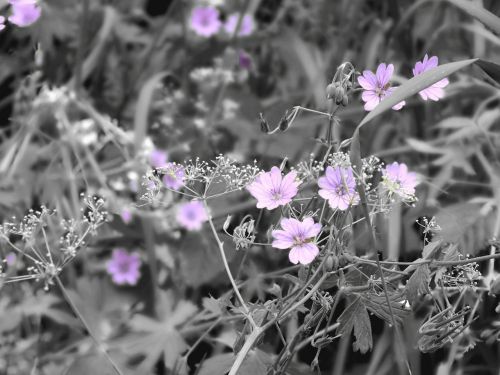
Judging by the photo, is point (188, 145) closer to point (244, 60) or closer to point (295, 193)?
point (244, 60)


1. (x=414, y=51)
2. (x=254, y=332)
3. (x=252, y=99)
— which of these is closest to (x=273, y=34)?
(x=252, y=99)

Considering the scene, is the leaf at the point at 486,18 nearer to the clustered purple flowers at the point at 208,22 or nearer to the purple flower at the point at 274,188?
the purple flower at the point at 274,188

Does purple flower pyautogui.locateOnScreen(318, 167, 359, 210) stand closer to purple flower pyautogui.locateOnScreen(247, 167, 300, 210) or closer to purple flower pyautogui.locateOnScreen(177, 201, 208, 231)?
purple flower pyautogui.locateOnScreen(247, 167, 300, 210)

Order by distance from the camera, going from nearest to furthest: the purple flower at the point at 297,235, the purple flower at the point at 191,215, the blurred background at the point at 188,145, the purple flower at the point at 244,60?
the purple flower at the point at 297,235 → the blurred background at the point at 188,145 → the purple flower at the point at 191,215 → the purple flower at the point at 244,60

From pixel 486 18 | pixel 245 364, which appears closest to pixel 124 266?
pixel 245 364

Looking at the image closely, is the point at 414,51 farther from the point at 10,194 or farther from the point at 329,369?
the point at 10,194

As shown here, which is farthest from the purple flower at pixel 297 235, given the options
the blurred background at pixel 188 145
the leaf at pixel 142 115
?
the leaf at pixel 142 115
